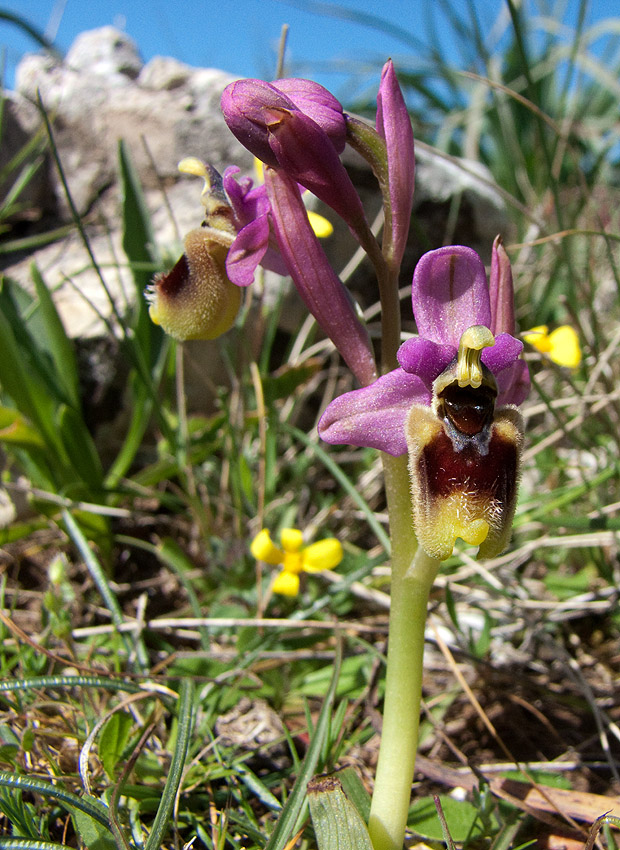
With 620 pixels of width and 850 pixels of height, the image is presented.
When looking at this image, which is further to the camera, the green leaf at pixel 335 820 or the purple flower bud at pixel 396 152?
the purple flower bud at pixel 396 152

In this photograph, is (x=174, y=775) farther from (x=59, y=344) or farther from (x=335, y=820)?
(x=59, y=344)

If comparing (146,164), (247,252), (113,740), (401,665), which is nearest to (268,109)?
(247,252)

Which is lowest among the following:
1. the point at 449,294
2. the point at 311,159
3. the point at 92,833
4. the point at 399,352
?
the point at 92,833

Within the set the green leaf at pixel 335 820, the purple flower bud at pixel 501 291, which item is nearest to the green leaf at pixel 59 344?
the purple flower bud at pixel 501 291

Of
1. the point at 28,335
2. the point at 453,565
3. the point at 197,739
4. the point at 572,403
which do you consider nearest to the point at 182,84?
the point at 28,335

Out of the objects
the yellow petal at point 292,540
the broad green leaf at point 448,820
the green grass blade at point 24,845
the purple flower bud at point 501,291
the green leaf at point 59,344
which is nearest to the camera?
the green grass blade at point 24,845

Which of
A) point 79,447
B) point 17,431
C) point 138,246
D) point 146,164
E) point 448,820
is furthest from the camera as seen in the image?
point 146,164

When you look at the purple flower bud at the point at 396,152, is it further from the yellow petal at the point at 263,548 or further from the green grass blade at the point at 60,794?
the green grass blade at the point at 60,794

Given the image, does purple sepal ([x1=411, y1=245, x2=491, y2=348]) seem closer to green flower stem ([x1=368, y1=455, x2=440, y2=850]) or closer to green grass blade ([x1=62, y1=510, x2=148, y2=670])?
green flower stem ([x1=368, y1=455, x2=440, y2=850])
